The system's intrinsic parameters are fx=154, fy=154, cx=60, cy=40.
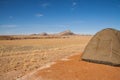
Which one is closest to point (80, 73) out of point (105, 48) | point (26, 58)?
point (105, 48)

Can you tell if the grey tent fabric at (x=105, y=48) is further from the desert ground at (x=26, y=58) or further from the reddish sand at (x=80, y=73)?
the desert ground at (x=26, y=58)

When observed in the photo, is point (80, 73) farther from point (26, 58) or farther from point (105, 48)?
point (26, 58)

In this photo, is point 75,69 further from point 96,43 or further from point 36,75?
point 96,43

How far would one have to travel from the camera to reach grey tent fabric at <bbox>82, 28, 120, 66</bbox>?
994 cm

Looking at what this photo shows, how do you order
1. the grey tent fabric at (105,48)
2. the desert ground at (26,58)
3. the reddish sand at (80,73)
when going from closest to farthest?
1. the reddish sand at (80,73)
2. the grey tent fabric at (105,48)
3. the desert ground at (26,58)

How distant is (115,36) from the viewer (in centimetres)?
1062

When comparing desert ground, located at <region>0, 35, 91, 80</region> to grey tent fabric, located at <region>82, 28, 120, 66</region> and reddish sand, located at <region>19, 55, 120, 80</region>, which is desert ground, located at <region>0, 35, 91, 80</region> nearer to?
reddish sand, located at <region>19, 55, 120, 80</region>

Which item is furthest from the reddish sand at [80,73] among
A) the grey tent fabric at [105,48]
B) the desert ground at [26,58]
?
the desert ground at [26,58]

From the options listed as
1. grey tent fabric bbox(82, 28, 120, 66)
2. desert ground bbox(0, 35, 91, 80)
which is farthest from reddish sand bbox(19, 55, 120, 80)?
desert ground bbox(0, 35, 91, 80)

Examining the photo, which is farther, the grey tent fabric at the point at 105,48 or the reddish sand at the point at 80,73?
the grey tent fabric at the point at 105,48

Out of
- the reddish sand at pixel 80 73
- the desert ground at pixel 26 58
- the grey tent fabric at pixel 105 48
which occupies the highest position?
the grey tent fabric at pixel 105 48

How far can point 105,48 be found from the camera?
10.6 m

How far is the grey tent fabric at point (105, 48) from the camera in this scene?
994 cm

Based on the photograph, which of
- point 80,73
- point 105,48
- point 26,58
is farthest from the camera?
point 26,58
